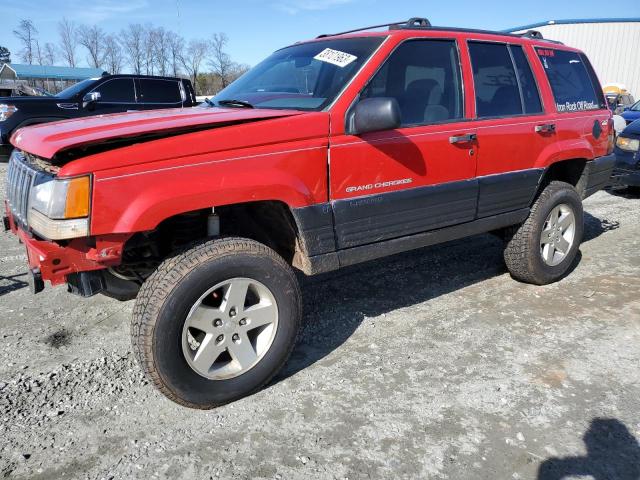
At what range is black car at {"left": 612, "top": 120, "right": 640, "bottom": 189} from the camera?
7.59 metres

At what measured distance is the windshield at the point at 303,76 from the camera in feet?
10.1

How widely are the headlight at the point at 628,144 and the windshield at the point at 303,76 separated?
245 inches

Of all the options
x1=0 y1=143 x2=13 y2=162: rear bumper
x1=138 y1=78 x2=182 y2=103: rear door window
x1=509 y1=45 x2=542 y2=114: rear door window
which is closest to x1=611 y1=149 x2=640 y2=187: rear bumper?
x1=509 y1=45 x2=542 y2=114: rear door window

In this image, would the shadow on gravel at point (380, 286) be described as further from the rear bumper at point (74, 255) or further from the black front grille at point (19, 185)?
the black front grille at point (19, 185)

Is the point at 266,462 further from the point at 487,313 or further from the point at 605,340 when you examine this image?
the point at 605,340

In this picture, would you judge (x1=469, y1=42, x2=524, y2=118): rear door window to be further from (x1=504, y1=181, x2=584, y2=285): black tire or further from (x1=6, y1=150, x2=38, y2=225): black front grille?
(x1=6, y1=150, x2=38, y2=225): black front grille

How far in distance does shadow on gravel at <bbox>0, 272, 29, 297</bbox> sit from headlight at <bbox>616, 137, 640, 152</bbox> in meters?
8.21

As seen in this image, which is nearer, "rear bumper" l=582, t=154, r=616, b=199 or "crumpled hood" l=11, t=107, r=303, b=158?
"crumpled hood" l=11, t=107, r=303, b=158

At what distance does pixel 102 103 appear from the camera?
32.8 feet

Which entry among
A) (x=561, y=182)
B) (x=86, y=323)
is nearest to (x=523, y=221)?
(x=561, y=182)

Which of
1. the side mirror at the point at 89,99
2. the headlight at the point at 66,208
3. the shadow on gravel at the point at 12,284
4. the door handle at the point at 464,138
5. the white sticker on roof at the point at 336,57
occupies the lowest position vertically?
the shadow on gravel at the point at 12,284

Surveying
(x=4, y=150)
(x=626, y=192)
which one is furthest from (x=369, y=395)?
(x=4, y=150)

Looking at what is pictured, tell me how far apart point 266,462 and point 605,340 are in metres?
2.47

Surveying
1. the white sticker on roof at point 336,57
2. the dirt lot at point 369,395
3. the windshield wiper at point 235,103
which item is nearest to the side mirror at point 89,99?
the dirt lot at point 369,395
